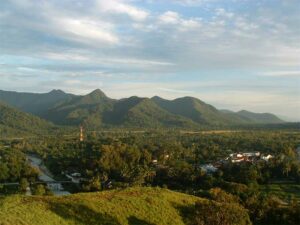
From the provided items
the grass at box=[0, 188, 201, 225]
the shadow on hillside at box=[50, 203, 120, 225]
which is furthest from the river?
the shadow on hillside at box=[50, 203, 120, 225]

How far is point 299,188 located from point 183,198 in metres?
28.1

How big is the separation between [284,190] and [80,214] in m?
36.1

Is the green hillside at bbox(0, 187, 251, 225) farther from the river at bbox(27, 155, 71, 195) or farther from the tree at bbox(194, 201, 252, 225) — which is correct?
the river at bbox(27, 155, 71, 195)

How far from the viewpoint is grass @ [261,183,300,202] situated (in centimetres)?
5267

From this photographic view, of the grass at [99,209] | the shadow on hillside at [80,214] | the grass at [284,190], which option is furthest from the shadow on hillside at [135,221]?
the grass at [284,190]

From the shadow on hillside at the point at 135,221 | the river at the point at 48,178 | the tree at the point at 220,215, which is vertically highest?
the tree at the point at 220,215

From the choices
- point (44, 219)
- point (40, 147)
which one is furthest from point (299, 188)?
point (40, 147)

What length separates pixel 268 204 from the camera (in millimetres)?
38312

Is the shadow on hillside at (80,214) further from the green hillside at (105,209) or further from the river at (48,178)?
the river at (48,178)

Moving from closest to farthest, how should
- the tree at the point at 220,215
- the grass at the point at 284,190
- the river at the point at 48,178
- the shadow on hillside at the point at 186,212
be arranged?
the tree at the point at 220,215, the shadow on hillside at the point at 186,212, the grass at the point at 284,190, the river at the point at 48,178

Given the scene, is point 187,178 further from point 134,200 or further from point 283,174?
point 134,200

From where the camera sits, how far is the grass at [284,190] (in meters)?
52.7

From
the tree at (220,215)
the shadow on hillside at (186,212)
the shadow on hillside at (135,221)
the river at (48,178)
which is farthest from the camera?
the river at (48,178)

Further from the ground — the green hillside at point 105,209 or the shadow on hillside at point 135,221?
the green hillside at point 105,209
